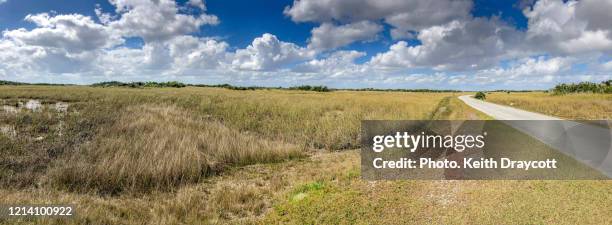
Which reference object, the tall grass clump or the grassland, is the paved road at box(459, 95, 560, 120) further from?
the tall grass clump

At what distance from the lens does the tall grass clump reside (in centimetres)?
890

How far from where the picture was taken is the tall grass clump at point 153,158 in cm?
890

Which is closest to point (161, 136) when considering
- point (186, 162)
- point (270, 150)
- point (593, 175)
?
point (186, 162)

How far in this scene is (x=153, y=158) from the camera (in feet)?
32.9

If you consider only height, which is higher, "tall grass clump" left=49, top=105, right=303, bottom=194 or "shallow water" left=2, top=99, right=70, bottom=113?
"shallow water" left=2, top=99, right=70, bottom=113

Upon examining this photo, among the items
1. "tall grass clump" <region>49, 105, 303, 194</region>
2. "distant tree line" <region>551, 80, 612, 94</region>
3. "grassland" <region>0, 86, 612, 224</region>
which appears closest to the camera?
"grassland" <region>0, 86, 612, 224</region>

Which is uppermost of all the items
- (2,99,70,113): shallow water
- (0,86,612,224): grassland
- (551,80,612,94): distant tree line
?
(551,80,612,94): distant tree line

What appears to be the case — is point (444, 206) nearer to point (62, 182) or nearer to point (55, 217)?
point (55, 217)

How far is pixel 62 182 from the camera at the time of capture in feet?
28.5

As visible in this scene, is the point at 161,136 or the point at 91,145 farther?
the point at 161,136

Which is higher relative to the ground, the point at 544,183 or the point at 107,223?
the point at 544,183

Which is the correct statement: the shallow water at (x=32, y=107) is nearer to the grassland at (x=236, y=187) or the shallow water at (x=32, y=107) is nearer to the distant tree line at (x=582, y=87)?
the grassland at (x=236, y=187)

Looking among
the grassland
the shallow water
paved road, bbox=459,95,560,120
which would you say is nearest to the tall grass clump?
the grassland

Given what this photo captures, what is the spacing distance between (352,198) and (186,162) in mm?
5640
